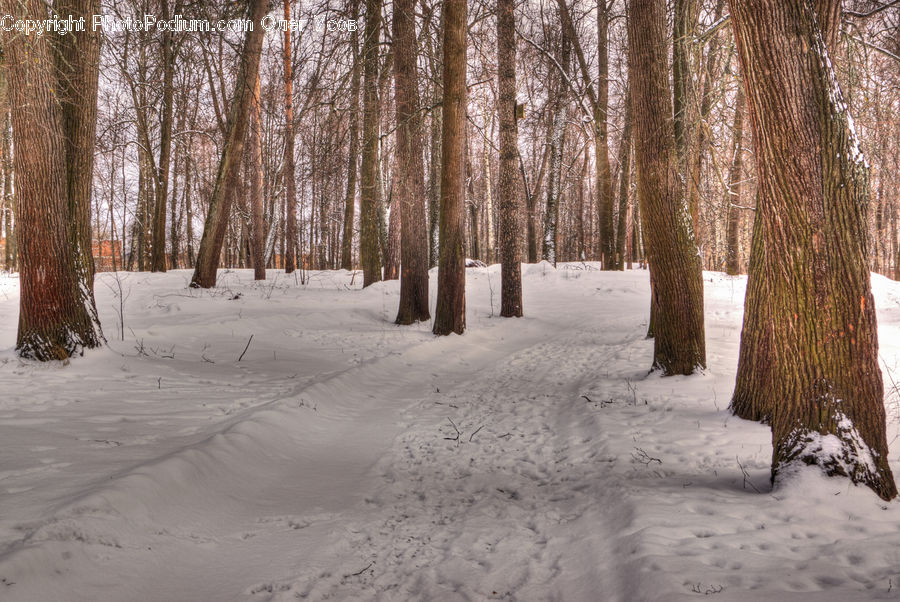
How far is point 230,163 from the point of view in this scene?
1312cm

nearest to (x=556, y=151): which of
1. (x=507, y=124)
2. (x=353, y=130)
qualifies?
(x=507, y=124)

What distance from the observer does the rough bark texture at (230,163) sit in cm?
1247

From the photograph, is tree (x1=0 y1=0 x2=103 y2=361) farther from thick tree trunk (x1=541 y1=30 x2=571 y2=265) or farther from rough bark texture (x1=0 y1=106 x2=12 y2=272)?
rough bark texture (x1=0 y1=106 x2=12 y2=272)

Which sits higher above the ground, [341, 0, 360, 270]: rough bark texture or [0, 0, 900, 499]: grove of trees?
[341, 0, 360, 270]: rough bark texture

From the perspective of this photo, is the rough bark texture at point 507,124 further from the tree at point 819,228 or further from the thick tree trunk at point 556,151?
the tree at point 819,228

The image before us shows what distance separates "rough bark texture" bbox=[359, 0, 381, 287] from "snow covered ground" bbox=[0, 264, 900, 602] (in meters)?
6.16

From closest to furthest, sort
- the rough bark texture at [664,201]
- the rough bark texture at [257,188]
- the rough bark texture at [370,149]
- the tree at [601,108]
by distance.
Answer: the rough bark texture at [664,201], the rough bark texture at [370,149], the tree at [601,108], the rough bark texture at [257,188]

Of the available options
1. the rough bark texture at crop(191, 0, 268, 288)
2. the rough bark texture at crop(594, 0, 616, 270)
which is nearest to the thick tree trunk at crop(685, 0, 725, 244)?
the rough bark texture at crop(594, 0, 616, 270)

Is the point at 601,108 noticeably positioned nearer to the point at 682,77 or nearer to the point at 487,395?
the point at 682,77

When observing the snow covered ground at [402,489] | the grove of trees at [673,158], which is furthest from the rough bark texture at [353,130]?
the snow covered ground at [402,489]

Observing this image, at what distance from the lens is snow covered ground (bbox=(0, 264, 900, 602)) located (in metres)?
2.48

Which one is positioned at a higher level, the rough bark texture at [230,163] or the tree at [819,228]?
the rough bark texture at [230,163]

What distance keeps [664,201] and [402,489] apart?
15.1 ft

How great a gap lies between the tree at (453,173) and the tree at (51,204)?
17.4 ft
